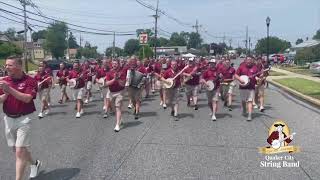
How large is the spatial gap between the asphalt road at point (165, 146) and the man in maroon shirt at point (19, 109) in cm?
66

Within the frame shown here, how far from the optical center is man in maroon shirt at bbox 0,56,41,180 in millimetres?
6574

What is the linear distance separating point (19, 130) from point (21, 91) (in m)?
0.59

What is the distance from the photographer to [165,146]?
930cm

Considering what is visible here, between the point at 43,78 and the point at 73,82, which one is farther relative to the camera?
the point at 43,78

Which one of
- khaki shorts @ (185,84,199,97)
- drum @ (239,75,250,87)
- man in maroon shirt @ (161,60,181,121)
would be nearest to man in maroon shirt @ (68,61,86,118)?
man in maroon shirt @ (161,60,181,121)

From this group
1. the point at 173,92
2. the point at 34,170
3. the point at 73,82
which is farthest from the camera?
the point at 73,82

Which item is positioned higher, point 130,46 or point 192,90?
point 130,46

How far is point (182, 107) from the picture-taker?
52.5ft

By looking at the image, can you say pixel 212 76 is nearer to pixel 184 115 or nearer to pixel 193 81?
pixel 184 115

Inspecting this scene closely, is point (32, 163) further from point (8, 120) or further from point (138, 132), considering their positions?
point (138, 132)

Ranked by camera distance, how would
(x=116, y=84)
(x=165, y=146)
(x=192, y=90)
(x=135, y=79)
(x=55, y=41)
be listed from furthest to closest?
(x=55, y=41)
(x=192, y=90)
(x=135, y=79)
(x=116, y=84)
(x=165, y=146)

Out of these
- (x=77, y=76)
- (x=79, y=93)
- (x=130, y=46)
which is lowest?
(x=79, y=93)

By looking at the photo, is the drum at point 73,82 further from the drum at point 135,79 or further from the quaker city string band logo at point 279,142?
the quaker city string band logo at point 279,142

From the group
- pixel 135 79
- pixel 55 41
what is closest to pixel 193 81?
pixel 135 79
